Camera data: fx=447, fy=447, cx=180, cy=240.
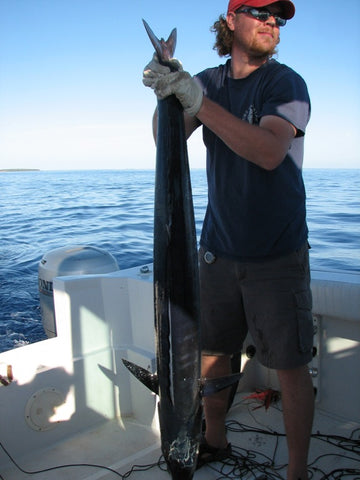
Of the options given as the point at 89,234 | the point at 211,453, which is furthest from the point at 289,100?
the point at 89,234

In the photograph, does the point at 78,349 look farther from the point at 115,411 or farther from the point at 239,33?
the point at 239,33

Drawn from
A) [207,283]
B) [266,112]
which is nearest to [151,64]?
[266,112]

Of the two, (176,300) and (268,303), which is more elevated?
(176,300)

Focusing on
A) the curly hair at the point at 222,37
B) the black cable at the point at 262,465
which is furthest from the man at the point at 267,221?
the black cable at the point at 262,465

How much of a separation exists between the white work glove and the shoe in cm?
173

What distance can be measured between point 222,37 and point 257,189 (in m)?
0.88

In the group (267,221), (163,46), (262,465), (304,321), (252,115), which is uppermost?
(163,46)

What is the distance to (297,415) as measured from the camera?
1936mm

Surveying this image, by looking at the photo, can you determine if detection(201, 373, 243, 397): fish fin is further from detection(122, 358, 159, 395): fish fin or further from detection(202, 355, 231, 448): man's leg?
detection(202, 355, 231, 448): man's leg

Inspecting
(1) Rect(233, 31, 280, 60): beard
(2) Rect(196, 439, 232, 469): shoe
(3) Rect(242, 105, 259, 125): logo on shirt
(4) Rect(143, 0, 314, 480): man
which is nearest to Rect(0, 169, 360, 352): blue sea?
(4) Rect(143, 0, 314, 480): man

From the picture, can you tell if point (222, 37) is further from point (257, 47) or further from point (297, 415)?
point (297, 415)

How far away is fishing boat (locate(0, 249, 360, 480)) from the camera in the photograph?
2480 millimetres

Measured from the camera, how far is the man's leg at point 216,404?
226 cm

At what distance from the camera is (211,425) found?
2.35m
